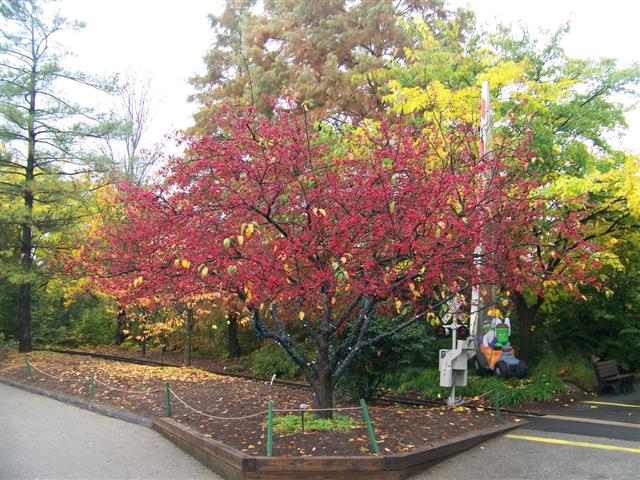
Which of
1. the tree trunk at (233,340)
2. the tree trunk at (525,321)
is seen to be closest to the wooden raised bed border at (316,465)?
the tree trunk at (525,321)

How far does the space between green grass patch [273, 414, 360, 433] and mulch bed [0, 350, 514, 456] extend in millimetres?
190

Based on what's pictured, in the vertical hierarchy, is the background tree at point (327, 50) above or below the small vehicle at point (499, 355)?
above

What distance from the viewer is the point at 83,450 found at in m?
7.40

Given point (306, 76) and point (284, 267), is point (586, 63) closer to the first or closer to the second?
point (306, 76)

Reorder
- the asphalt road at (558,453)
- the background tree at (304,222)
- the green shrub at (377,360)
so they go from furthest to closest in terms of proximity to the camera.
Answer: the green shrub at (377,360) < the background tree at (304,222) < the asphalt road at (558,453)

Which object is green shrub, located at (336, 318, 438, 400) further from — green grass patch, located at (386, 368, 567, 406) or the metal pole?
green grass patch, located at (386, 368, 567, 406)

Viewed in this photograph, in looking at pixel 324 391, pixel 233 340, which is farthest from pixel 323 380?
pixel 233 340

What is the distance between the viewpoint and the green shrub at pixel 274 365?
1612cm

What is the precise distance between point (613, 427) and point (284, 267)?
6.12m


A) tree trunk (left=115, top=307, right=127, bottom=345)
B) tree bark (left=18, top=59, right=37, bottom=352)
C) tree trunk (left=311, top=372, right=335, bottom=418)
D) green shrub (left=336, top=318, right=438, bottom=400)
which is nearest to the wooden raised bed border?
tree trunk (left=311, top=372, right=335, bottom=418)

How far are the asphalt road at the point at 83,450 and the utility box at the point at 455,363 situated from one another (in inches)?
193

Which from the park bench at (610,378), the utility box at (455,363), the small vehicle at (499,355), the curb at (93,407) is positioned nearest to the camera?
the curb at (93,407)

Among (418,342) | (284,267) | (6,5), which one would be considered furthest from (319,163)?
(6,5)

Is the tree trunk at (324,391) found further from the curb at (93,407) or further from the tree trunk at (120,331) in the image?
the tree trunk at (120,331)
